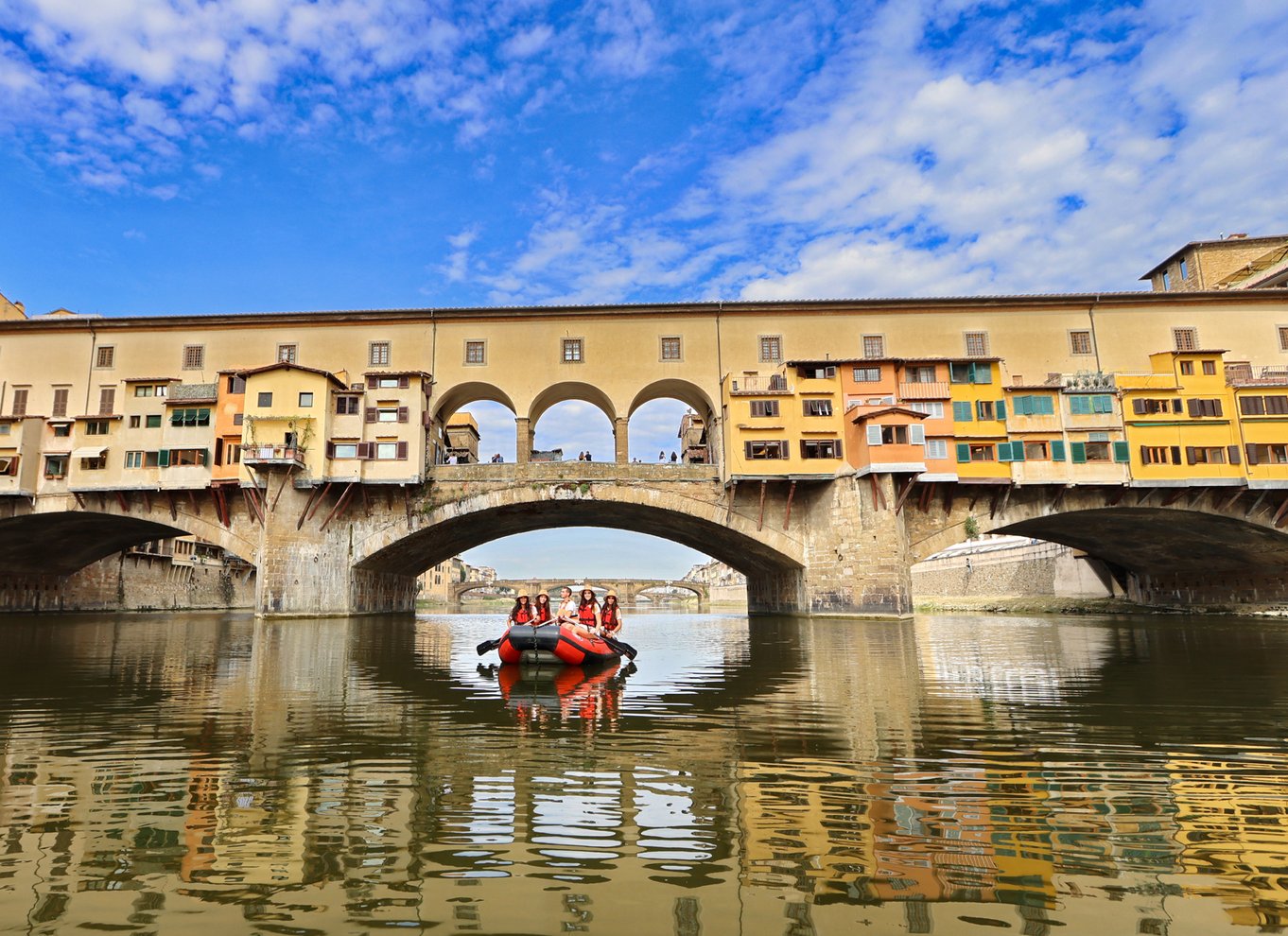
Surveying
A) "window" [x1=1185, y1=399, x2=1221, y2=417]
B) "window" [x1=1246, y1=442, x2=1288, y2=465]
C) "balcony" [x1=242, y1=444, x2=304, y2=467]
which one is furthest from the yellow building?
"balcony" [x1=242, y1=444, x2=304, y2=467]

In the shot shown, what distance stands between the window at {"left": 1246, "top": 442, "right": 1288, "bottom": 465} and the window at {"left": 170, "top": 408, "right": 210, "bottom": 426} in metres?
51.3

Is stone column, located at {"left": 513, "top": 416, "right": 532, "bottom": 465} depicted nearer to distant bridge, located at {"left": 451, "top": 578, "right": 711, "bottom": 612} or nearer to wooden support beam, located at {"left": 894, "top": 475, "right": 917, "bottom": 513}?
wooden support beam, located at {"left": 894, "top": 475, "right": 917, "bottom": 513}

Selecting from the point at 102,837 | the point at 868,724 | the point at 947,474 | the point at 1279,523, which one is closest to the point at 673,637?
the point at 947,474

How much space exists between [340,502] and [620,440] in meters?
14.2

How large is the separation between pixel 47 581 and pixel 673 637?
47231 millimetres

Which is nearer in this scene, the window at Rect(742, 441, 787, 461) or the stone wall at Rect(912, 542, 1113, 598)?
the window at Rect(742, 441, 787, 461)

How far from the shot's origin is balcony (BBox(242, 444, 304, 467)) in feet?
118

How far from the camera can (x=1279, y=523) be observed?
37.1 m

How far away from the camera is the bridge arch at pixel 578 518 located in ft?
124

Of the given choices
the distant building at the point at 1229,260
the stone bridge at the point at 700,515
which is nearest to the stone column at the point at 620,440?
the stone bridge at the point at 700,515

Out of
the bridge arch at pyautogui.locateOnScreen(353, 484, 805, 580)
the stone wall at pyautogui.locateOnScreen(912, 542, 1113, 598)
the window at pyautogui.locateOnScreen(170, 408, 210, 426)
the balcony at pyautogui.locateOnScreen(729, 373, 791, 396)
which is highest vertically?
the balcony at pyautogui.locateOnScreen(729, 373, 791, 396)

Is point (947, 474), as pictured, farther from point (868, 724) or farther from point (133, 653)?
point (133, 653)

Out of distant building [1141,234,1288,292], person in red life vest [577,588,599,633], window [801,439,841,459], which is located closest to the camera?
person in red life vest [577,588,599,633]

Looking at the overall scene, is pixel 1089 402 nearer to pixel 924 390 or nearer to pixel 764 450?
pixel 924 390
